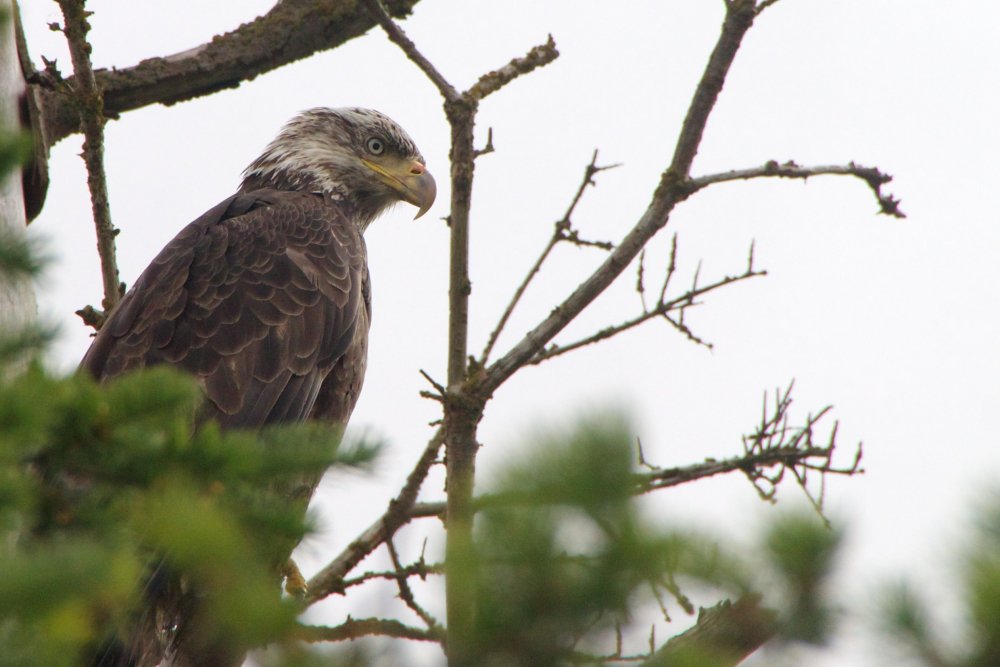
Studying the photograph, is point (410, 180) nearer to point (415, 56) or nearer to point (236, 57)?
point (236, 57)

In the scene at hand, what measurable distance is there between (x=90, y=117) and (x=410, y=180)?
7.82ft

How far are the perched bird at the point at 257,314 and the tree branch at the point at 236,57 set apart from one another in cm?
64

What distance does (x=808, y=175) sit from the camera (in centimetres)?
399

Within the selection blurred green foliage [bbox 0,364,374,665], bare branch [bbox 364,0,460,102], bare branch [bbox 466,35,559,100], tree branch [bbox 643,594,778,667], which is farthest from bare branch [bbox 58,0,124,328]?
tree branch [bbox 643,594,778,667]

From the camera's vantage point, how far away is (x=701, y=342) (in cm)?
434

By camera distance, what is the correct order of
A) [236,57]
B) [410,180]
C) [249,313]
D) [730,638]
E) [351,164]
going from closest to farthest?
[730,638] < [249,313] < [236,57] < [410,180] < [351,164]

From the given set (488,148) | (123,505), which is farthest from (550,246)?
(123,505)

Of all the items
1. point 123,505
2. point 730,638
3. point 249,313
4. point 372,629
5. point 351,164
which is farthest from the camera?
point 351,164

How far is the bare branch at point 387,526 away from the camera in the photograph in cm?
444

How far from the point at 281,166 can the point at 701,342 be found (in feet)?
10.1

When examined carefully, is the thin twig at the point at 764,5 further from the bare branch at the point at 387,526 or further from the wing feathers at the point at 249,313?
the wing feathers at the point at 249,313

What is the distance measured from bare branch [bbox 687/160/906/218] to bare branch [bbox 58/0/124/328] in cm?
210

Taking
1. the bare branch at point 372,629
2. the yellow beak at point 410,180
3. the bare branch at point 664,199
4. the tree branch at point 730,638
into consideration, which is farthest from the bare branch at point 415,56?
the yellow beak at point 410,180

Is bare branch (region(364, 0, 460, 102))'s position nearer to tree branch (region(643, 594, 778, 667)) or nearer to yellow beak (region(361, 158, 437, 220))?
tree branch (region(643, 594, 778, 667))
